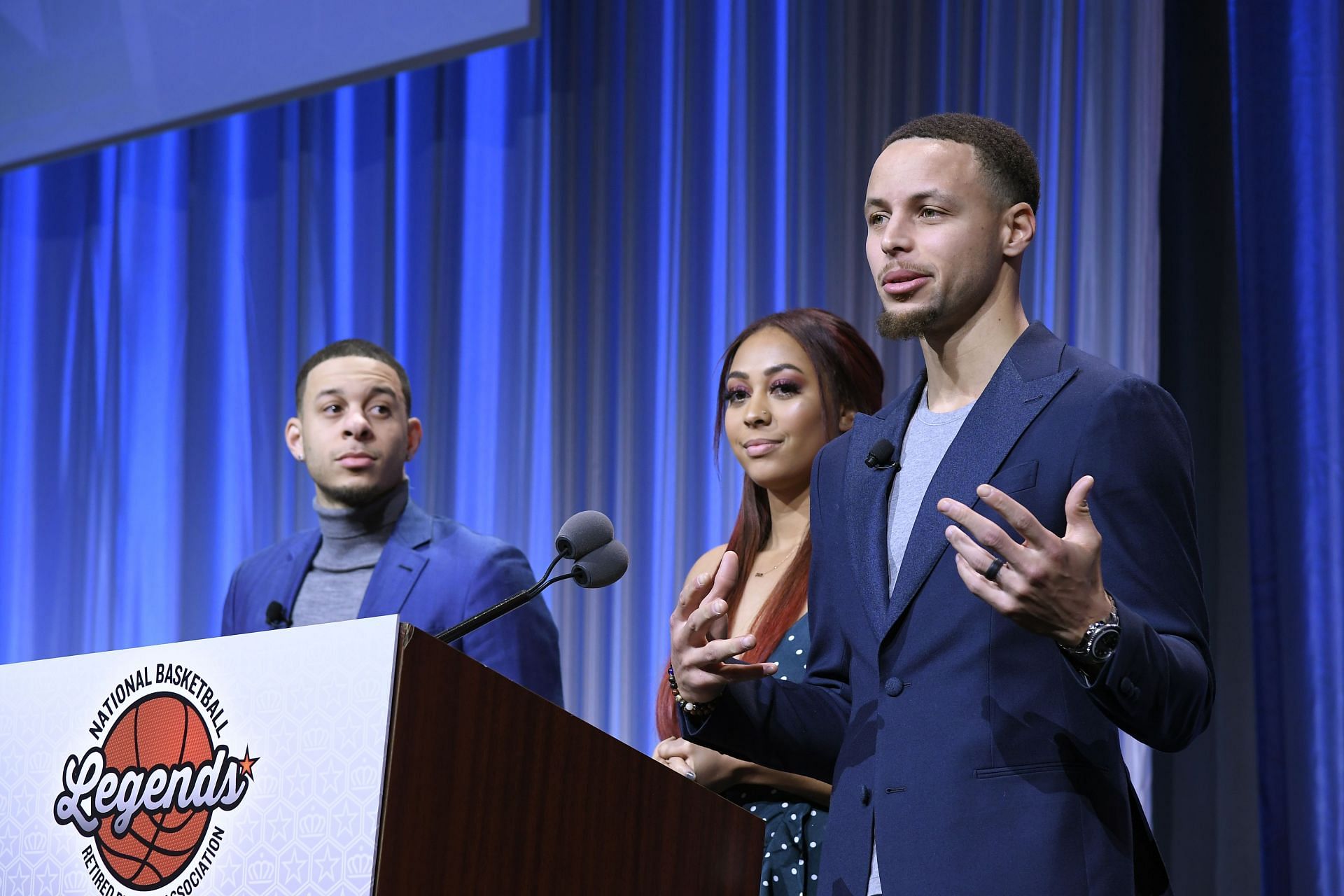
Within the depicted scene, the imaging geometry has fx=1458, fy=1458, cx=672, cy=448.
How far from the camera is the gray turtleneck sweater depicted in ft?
9.96

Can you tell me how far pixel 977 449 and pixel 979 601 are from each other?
6.5 inches

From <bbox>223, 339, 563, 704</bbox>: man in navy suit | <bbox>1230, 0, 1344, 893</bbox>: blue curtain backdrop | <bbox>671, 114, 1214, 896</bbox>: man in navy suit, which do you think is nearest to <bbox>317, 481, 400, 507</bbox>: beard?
<bbox>223, 339, 563, 704</bbox>: man in navy suit

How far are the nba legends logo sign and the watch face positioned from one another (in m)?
Result: 0.72

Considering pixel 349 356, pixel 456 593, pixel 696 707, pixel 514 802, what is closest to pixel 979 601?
pixel 696 707

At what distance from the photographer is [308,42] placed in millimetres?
4281

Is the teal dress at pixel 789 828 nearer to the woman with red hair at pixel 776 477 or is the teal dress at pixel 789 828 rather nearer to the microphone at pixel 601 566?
the woman with red hair at pixel 776 477

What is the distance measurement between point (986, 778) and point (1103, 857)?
0.42 feet

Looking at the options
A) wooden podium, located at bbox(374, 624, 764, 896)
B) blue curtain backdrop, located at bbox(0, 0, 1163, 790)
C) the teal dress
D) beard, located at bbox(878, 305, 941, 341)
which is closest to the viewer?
wooden podium, located at bbox(374, 624, 764, 896)

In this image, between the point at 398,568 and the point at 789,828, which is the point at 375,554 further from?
the point at 789,828

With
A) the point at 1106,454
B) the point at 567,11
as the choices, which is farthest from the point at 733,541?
the point at 567,11

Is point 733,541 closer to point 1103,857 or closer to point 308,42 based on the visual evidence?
point 1103,857

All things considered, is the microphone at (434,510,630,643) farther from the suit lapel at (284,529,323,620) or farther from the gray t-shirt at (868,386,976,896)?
the suit lapel at (284,529,323,620)

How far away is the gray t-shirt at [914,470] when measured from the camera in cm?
160

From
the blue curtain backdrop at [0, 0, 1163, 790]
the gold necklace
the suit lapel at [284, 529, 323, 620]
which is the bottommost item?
the gold necklace
